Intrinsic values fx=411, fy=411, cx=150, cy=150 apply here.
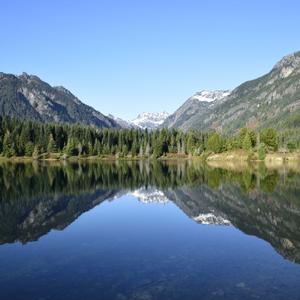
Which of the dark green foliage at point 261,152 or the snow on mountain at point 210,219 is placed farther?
the dark green foliage at point 261,152

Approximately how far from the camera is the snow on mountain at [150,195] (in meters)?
65.8

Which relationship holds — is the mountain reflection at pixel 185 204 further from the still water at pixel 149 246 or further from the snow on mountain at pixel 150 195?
the still water at pixel 149 246

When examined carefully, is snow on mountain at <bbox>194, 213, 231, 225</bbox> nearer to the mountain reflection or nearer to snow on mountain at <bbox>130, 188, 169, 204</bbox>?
the mountain reflection

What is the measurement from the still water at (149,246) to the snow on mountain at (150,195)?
34cm

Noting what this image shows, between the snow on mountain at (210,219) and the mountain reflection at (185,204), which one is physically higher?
the mountain reflection at (185,204)

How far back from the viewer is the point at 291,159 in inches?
7756

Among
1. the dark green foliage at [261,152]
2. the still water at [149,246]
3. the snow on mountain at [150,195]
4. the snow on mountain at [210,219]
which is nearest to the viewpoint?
the still water at [149,246]

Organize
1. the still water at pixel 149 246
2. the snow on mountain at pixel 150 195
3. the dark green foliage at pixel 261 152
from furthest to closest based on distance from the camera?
the dark green foliage at pixel 261 152
the snow on mountain at pixel 150 195
the still water at pixel 149 246

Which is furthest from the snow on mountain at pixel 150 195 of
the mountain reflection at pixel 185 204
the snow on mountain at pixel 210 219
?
the snow on mountain at pixel 210 219

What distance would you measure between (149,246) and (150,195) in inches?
1412

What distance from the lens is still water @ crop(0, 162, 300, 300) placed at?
77.7 ft

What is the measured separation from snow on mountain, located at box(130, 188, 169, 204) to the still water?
34 centimetres

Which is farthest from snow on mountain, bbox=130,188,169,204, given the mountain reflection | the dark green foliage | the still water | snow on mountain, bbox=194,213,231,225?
the dark green foliage

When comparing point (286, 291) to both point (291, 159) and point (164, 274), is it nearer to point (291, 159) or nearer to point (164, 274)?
point (164, 274)
